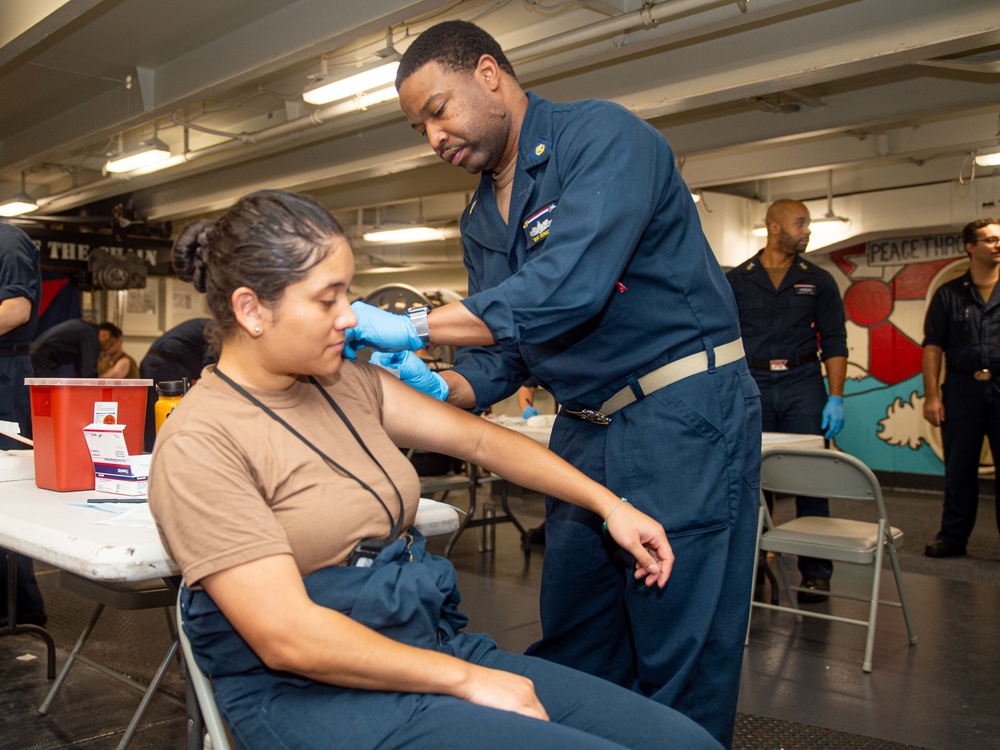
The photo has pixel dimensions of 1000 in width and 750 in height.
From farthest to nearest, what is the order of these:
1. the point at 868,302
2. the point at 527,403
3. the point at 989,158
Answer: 1. the point at 868,302
2. the point at 989,158
3. the point at 527,403

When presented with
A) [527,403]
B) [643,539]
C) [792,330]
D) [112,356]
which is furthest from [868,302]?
[643,539]

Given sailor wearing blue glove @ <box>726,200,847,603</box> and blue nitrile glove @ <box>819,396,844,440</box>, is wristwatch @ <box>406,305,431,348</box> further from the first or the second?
blue nitrile glove @ <box>819,396,844,440</box>

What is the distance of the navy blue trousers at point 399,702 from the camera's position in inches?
42.6

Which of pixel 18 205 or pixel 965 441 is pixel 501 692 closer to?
pixel 965 441

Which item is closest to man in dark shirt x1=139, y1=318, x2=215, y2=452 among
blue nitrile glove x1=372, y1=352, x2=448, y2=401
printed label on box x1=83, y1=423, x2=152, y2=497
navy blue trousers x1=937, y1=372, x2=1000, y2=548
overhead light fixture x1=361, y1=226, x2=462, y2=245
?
printed label on box x1=83, y1=423, x2=152, y2=497

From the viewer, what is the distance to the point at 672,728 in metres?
1.20

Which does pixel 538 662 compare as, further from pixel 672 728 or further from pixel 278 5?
pixel 278 5

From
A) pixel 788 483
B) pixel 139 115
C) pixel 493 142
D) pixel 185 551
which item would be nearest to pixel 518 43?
pixel 139 115

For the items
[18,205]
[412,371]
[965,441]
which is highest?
[18,205]

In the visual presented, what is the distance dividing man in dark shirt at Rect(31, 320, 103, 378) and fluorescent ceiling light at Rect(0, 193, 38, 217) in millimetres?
3346

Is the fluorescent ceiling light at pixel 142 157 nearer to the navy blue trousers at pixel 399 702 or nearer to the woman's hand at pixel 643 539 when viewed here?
the woman's hand at pixel 643 539

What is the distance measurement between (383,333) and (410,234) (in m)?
8.69

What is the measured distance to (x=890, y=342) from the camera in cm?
891

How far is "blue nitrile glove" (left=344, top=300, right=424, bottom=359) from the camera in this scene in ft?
5.22
